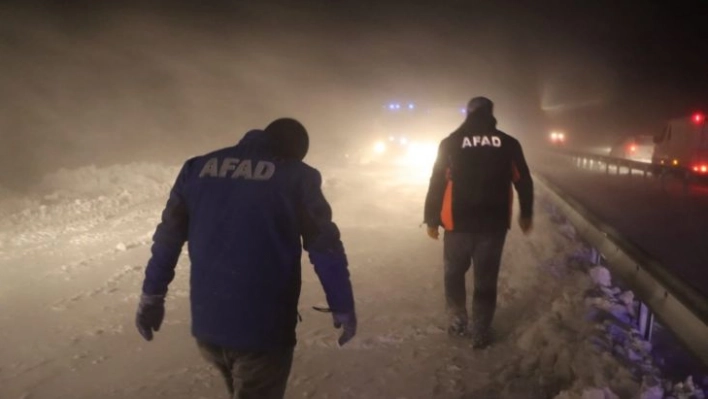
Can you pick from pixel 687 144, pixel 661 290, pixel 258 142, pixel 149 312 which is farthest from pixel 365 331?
pixel 687 144

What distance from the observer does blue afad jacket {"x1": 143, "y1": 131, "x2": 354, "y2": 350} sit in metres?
2.67

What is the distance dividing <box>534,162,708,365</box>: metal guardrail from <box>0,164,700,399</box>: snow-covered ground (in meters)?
0.44

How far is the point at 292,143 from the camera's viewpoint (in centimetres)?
287

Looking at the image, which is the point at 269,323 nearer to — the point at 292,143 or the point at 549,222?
the point at 292,143

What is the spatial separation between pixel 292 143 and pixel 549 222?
9.61 m

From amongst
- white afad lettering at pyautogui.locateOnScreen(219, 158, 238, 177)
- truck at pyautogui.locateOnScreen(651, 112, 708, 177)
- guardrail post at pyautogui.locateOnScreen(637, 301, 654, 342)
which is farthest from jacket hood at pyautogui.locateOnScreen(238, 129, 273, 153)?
truck at pyautogui.locateOnScreen(651, 112, 708, 177)

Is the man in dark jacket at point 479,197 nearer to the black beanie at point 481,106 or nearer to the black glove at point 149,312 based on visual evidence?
the black beanie at point 481,106

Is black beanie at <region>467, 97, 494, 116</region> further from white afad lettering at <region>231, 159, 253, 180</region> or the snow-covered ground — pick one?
white afad lettering at <region>231, 159, 253, 180</region>

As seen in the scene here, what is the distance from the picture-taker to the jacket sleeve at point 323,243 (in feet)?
9.08

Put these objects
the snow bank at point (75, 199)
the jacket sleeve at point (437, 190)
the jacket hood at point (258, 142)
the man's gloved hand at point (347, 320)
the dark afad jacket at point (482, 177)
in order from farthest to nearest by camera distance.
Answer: the snow bank at point (75, 199) → the jacket sleeve at point (437, 190) → the dark afad jacket at point (482, 177) → the man's gloved hand at point (347, 320) → the jacket hood at point (258, 142)

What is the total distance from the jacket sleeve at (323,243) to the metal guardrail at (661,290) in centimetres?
252

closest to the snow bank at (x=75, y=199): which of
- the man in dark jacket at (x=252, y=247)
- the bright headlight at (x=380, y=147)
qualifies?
the man in dark jacket at (x=252, y=247)

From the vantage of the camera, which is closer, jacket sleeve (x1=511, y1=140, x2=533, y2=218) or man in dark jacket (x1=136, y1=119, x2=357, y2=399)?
man in dark jacket (x1=136, y1=119, x2=357, y2=399)

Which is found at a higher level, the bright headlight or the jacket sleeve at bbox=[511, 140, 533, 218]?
the jacket sleeve at bbox=[511, 140, 533, 218]
